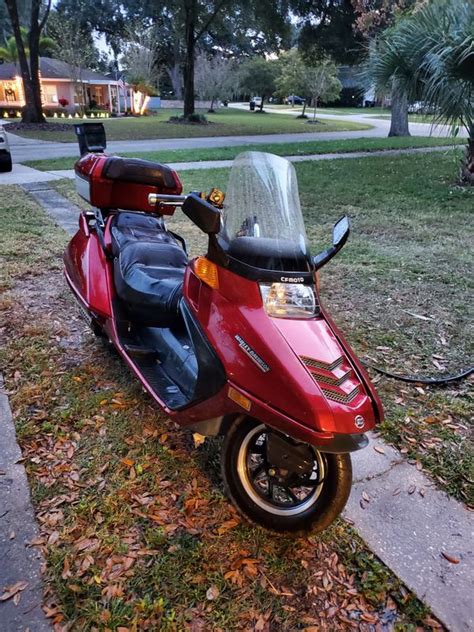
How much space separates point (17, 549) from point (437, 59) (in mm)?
8115

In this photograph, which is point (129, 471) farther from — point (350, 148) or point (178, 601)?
point (350, 148)

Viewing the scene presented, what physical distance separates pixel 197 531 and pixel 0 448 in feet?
3.75

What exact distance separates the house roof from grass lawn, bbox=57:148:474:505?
109ft

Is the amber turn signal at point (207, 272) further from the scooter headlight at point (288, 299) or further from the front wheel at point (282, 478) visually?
the front wheel at point (282, 478)

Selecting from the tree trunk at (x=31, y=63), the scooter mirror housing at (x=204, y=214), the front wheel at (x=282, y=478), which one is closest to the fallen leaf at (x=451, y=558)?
the front wheel at (x=282, y=478)

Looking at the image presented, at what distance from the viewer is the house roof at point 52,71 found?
122ft

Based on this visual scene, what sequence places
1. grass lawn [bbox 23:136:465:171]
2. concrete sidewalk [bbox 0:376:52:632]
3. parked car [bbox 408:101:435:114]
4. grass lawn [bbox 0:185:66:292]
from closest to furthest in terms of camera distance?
1. concrete sidewalk [bbox 0:376:52:632]
2. grass lawn [bbox 0:185:66:292]
3. parked car [bbox 408:101:435:114]
4. grass lawn [bbox 23:136:465:171]

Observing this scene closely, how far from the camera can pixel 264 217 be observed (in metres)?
1.92

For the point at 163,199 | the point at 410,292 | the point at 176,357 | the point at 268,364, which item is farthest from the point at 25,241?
the point at 268,364

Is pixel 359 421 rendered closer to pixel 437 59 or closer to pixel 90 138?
pixel 90 138

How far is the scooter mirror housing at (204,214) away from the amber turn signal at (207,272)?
151mm

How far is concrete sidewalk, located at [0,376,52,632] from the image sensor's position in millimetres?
1681

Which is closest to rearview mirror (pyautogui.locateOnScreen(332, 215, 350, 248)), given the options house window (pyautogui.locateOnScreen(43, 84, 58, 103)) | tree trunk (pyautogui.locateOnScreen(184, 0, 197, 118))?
tree trunk (pyautogui.locateOnScreen(184, 0, 197, 118))

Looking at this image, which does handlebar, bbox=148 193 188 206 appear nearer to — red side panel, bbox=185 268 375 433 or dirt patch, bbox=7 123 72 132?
red side panel, bbox=185 268 375 433
